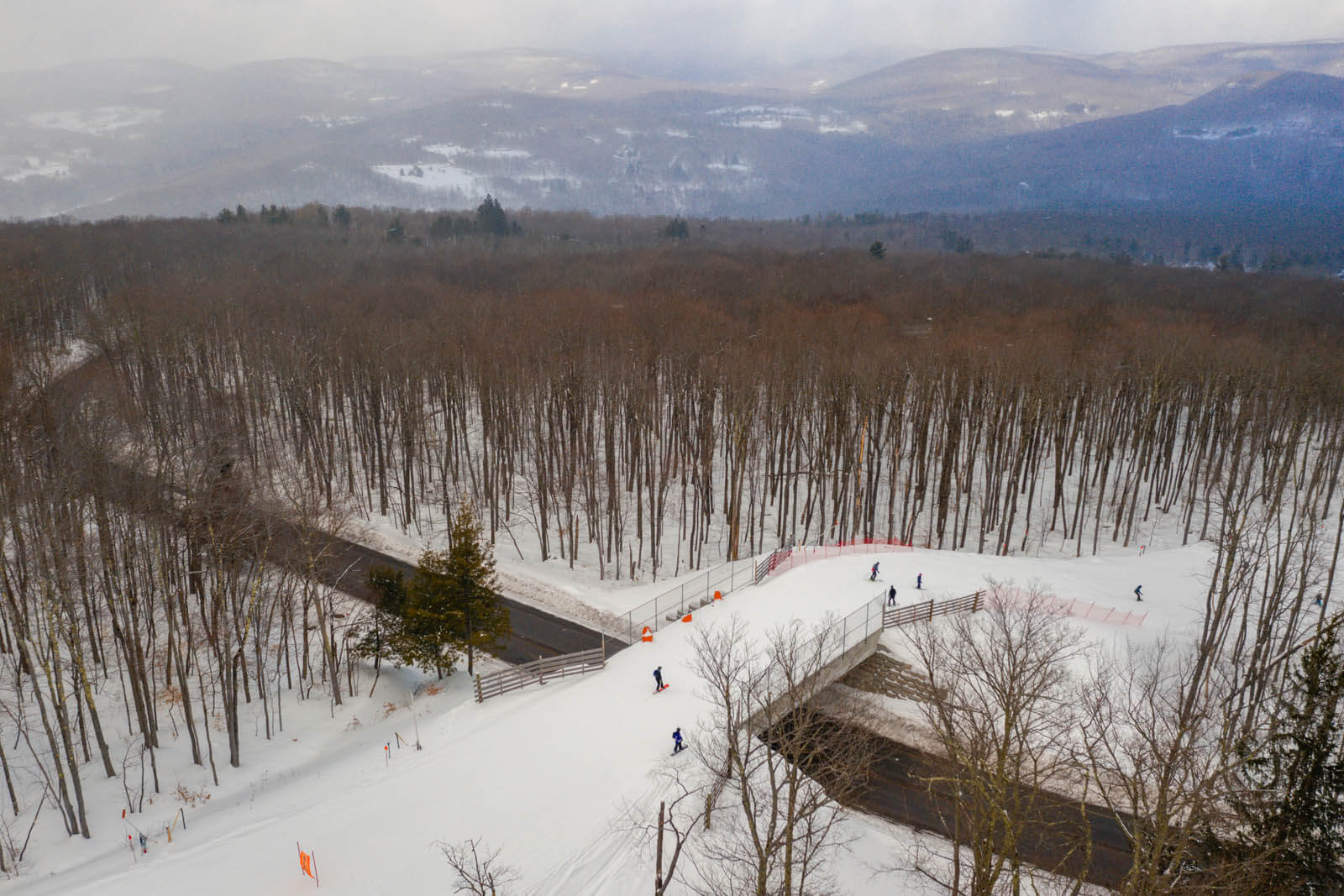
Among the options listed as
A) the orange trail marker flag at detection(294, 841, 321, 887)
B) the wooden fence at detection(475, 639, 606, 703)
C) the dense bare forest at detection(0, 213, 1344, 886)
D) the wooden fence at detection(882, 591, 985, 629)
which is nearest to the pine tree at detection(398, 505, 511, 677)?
the wooden fence at detection(475, 639, 606, 703)

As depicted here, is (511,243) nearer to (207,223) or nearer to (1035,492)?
(207,223)

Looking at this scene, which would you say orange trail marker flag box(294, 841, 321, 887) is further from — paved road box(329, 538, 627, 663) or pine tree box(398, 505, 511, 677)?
paved road box(329, 538, 627, 663)

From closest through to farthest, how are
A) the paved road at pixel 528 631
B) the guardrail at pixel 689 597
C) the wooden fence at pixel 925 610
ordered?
1. the wooden fence at pixel 925 610
2. the paved road at pixel 528 631
3. the guardrail at pixel 689 597

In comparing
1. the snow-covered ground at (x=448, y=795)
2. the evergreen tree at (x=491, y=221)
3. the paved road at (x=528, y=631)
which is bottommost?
the paved road at (x=528, y=631)

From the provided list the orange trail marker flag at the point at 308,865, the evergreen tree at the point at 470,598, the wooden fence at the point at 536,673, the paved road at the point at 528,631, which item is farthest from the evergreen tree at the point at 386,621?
the orange trail marker flag at the point at 308,865

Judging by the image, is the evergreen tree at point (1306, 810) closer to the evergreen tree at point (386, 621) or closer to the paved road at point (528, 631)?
the paved road at point (528, 631)

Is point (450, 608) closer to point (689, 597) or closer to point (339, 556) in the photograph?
point (689, 597)
